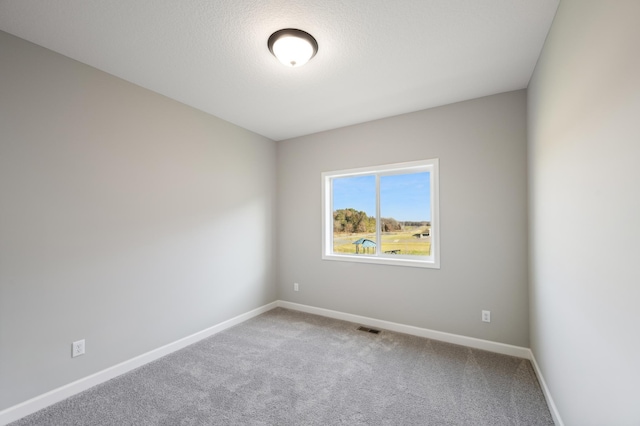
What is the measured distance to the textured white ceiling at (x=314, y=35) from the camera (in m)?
1.62

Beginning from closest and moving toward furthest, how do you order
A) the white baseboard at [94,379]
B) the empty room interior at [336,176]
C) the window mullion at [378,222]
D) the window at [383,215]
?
1. the empty room interior at [336,176]
2. the white baseboard at [94,379]
3. the window at [383,215]
4. the window mullion at [378,222]

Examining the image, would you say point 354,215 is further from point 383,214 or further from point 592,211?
point 592,211

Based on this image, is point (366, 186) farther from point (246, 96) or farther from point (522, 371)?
point (522, 371)

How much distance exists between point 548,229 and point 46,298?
12.2ft

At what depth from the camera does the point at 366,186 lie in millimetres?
3670

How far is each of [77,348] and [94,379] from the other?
0.31m

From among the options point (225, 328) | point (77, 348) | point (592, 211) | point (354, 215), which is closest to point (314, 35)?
Answer: point (592, 211)

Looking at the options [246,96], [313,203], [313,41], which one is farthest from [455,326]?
[246,96]

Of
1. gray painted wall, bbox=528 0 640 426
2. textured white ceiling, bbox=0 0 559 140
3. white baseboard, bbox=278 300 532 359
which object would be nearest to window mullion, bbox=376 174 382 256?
white baseboard, bbox=278 300 532 359

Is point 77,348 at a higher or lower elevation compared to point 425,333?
higher

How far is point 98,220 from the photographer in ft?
7.33

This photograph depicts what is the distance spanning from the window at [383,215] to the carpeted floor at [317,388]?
3.42 feet

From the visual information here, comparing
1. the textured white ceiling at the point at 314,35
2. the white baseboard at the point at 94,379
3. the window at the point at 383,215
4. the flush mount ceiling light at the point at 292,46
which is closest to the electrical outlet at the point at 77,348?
the white baseboard at the point at 94,379

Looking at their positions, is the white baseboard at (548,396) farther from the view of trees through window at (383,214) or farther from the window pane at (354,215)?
the window pane at (354,215)
